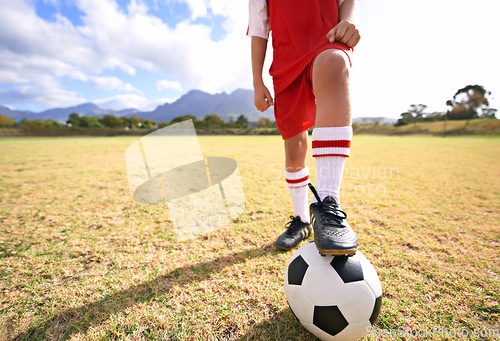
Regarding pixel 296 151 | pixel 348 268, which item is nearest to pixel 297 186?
pixel 296 151

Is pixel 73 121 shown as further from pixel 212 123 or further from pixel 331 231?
pixel 331 231

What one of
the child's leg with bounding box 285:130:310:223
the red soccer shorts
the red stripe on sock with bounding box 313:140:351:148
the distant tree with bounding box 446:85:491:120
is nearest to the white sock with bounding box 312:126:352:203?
the red stripe on sock with bounding box 313:140:351:148

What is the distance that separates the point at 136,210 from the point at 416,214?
319cm

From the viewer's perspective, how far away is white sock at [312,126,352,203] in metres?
1.04

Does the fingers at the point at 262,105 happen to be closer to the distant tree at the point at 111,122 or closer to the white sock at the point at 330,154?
the white sock at the point at 330,154

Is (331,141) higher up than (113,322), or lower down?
higher up

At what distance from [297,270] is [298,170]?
0.86 metres

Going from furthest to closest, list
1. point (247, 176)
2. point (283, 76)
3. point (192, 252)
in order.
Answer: point (247, 176) → point (192, 252) → point (283, 76)

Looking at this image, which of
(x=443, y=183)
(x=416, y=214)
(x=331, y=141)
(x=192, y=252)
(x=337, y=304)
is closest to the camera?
(x=337, y=304)

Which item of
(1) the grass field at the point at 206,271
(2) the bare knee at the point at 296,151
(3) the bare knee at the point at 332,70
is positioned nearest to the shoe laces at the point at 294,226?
(1) the grass field at the point at 206,271

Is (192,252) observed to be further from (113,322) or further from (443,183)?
(443,183)

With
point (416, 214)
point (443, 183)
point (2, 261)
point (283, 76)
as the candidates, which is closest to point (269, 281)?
point (283, 76)

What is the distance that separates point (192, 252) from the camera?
1.66m

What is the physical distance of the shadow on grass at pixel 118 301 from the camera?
100 centimetres
